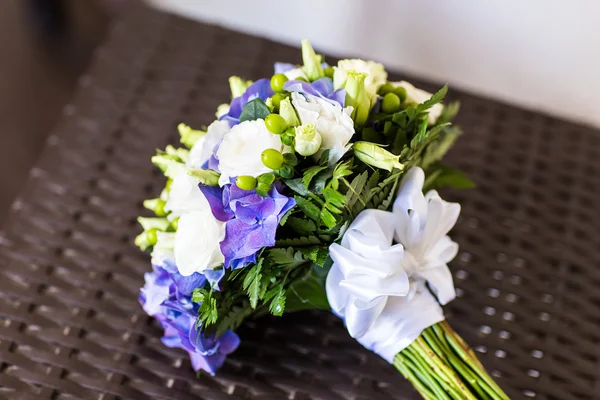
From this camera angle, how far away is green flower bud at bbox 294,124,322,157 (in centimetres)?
56

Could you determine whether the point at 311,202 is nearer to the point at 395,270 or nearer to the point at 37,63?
the point at 395,270

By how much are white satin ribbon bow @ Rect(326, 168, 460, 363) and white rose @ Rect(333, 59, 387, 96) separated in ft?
0.33

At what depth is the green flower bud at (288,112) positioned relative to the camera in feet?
1.89

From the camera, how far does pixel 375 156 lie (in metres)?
0.58

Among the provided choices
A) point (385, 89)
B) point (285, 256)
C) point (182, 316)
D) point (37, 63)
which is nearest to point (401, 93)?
point (385, 89)

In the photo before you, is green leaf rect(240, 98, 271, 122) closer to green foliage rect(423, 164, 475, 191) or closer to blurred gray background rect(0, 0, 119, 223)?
green foliage rect(423, 164, 475, 191)

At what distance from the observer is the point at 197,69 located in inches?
39.2

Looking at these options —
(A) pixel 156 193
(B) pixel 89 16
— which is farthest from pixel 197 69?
(B) pixel 89 16

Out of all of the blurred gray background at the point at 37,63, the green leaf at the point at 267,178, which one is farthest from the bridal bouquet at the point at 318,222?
the blurred gray background at the point at 37,63

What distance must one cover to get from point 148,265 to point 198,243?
0.26 metres

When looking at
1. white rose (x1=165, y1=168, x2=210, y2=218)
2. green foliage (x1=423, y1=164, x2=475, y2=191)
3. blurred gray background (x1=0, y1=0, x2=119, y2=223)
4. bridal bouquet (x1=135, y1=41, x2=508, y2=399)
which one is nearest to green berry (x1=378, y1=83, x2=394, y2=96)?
bridal bouquet (x1=135, y1=41, x2=508, y2=399)

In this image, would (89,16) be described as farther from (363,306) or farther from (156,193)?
(363,306)

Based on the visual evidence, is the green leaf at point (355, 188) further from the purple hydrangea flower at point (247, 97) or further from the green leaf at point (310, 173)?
the purple hydrangea flower at point (247, 97)

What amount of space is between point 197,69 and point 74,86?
27.2 inches
